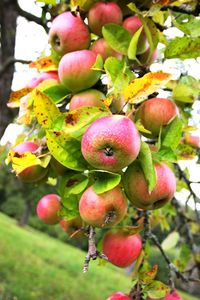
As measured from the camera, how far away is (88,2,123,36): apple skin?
3.02 ft

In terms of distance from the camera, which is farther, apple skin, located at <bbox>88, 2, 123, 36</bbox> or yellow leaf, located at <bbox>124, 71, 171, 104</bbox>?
apple skin, located at <bbox>88, 2, 123, 36</bbox>

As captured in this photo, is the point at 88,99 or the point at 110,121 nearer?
the point at 110,121

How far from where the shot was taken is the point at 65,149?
2.43ft

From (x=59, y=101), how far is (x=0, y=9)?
3.13 m

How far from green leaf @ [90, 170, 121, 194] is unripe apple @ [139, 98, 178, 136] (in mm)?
173

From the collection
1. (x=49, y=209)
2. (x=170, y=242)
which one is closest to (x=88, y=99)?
(x=49, y=209)

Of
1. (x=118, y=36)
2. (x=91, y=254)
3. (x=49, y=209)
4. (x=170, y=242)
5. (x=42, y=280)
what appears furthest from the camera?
(x=42, y=280)

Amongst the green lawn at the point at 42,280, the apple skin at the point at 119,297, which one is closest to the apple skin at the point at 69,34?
the apple skin at the point at 119,297

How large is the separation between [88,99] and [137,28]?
0.68 feet

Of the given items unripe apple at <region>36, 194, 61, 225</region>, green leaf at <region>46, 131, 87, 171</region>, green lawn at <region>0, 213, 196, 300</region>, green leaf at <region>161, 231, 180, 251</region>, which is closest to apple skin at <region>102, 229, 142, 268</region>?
unripe apple at <region>36, 194, 61, 225</region>

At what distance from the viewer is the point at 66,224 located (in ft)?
3.52

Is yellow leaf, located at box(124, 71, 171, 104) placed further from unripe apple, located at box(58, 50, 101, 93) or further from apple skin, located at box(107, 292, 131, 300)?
apple skin, located at box(107, 292, 131, 300)

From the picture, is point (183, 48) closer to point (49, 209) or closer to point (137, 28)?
point (137, 28)

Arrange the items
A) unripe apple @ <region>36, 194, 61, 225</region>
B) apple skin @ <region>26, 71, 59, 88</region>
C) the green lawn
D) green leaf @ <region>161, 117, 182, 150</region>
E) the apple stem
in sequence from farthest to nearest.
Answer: the green lawn < unripe apple @ <region>36, 194, 61, 225</region> < apple skin @ <region>26, 71, 59, 88</region> < green leaf @ <region>161, 117, 182, 150</region> < the apple stem
